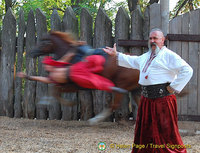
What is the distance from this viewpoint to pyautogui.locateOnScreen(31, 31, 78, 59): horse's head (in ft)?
10.4

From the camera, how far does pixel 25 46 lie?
→ 224 inches

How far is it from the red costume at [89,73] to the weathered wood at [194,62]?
2.82m

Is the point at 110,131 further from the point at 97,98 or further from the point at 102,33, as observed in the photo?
the point at 102,33

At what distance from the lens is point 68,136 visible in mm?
4332

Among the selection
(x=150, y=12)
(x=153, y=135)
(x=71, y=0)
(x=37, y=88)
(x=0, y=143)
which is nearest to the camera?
(x=153, y=135)

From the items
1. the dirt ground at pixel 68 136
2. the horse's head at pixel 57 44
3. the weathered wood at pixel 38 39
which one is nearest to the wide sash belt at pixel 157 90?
the horse's head at pixel 57 44

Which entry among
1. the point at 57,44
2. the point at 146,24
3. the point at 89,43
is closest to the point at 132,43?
the point at 146,24

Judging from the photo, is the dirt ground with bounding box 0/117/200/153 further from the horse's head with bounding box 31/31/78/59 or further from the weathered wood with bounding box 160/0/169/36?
the weathered wood with bounding box 160/0/169/36

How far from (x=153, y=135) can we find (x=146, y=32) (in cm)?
268

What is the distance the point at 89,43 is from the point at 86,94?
38.0 inches

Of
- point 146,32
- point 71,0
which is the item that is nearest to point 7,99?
point 146,32

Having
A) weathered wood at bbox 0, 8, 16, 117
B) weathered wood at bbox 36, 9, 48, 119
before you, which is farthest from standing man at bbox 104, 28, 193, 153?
weathered wood at bbox 0, 8, 16, 117

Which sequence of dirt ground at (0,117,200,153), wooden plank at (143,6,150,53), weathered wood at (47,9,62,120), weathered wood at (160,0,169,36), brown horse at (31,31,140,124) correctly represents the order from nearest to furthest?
brown horse at (31,31,140,124) → dirt ground at (0,117,200,153) → weathered wood at (160,0,169,36) → wooden plank at (143,6,150,53) → weathered wood at (47,9,62,120)

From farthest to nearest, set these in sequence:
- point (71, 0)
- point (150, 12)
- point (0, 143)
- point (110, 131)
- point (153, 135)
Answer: point (71, 0) → point (150, 12) → point (110, 131) → point (0, 143) → point (153, 135)
